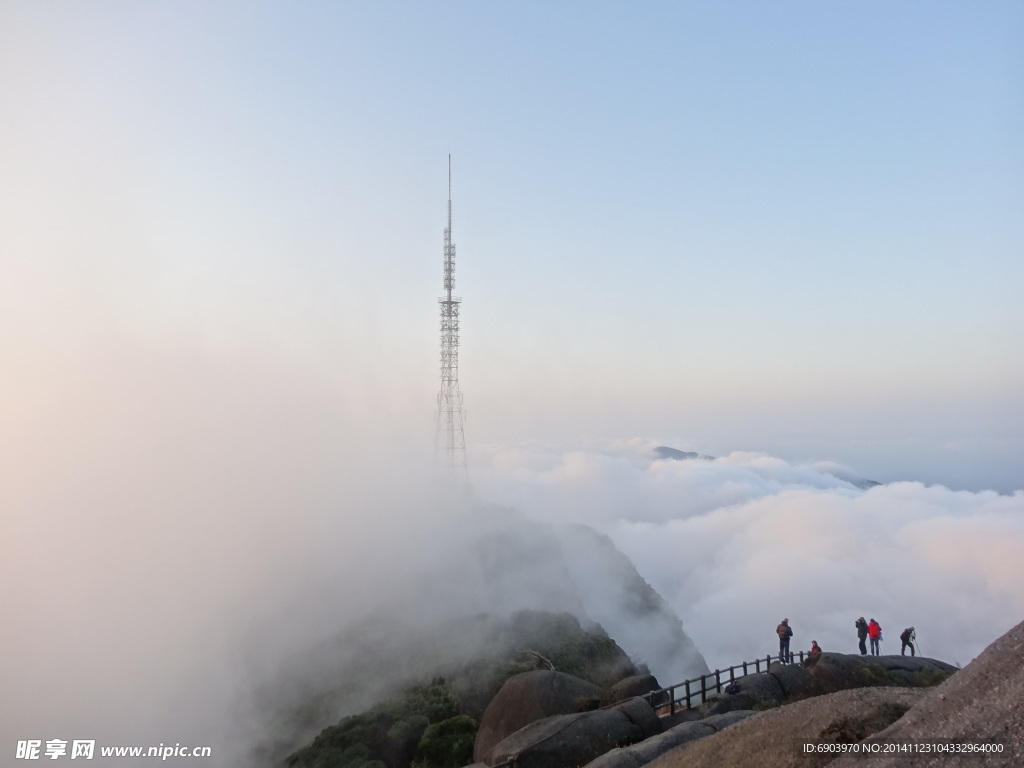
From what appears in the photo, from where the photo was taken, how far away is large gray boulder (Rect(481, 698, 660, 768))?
1817 centimetres

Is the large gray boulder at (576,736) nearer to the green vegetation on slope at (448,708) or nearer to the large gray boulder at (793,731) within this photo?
the large gray boulder at (793,731)

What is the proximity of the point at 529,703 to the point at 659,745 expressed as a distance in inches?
280

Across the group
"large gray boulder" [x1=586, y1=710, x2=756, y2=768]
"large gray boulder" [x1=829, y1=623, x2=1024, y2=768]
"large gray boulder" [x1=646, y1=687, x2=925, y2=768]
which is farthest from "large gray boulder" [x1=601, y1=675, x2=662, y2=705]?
"large gray boulder" [x1=829, y1=623, x2=1024, y2=768]

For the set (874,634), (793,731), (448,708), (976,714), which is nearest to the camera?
(976,714)

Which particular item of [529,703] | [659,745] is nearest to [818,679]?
[659,745]

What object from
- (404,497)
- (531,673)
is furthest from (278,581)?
(531,673)

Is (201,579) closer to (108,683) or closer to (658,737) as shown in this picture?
(108,683)

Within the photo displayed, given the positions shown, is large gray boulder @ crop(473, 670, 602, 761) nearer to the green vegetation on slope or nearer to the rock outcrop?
the green vegetation on slope

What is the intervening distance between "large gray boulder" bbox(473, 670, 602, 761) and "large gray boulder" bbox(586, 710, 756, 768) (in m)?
5.39

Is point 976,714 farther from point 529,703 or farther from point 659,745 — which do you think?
point 529,703

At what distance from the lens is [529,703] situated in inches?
899

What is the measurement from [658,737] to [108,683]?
4477 cm

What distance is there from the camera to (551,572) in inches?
2292

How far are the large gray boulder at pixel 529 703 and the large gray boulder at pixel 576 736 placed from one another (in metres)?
1.95
